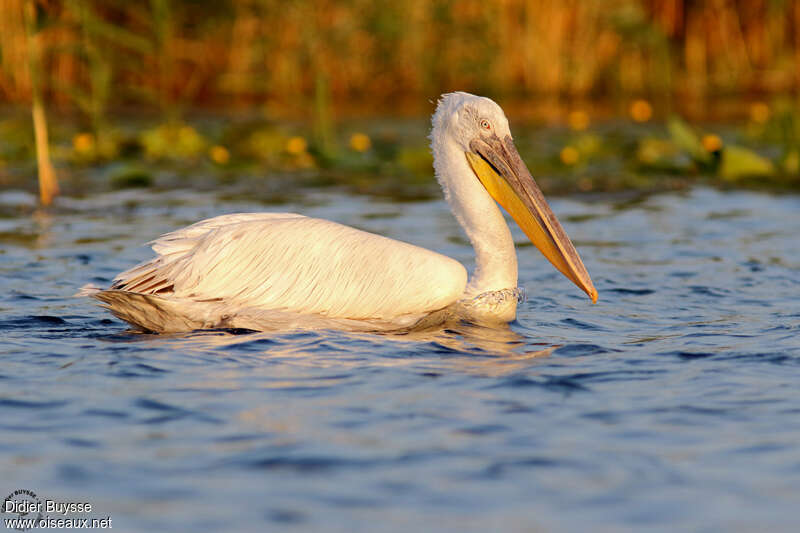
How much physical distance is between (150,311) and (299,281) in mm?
642

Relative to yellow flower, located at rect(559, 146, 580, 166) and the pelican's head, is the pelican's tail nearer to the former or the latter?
the pelican's head

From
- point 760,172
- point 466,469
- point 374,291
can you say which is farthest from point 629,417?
point 760,172

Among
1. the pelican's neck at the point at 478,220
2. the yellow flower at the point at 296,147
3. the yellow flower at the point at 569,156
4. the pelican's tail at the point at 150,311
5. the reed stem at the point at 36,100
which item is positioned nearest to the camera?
the pelican's tail at the point at 150,311

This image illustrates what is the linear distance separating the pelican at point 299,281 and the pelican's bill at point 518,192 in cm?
3

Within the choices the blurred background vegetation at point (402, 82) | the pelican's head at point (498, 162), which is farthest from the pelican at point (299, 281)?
the blurred background vegetation at point (402, 82)

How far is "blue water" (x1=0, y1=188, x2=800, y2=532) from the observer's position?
9.82ft

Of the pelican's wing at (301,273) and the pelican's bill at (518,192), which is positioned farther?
the pelican's bill at (518,192)

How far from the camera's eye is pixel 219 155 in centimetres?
1000

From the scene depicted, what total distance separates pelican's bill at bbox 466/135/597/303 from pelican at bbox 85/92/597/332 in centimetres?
3

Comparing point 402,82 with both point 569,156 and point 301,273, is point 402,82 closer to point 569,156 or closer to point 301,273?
point 569,156

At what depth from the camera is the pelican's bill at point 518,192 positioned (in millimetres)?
5207

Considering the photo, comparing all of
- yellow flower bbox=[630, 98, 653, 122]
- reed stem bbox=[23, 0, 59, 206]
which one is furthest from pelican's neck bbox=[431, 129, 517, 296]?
yellow flower bbox=[630, 98, 653, 122]

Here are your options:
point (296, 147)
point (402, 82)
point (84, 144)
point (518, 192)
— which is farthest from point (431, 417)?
point (402, 82)

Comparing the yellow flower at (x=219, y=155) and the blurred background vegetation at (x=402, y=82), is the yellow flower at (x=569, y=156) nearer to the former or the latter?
the blurred background vegetation at (x=402, y=82)
